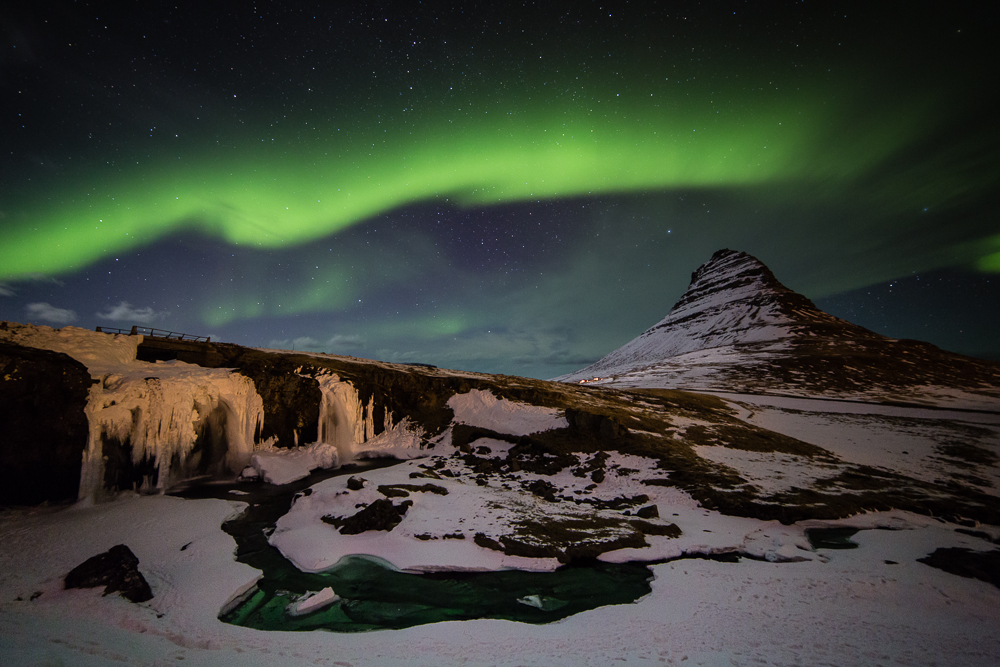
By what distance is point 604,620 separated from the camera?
8953 millimetres

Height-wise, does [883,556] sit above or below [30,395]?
below

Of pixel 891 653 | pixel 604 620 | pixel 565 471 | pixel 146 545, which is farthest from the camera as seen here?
pixel 565 471

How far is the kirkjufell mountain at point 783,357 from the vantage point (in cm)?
6750

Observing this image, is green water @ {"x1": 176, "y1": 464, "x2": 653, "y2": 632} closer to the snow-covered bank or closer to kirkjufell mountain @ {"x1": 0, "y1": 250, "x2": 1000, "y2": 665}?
kirkjufell mountain @ {"x1": 0, "y1": 250, "x2": 1000, "y2": 665}

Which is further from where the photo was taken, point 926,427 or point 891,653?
point 926,427

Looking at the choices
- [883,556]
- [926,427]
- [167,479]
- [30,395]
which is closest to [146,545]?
[167,479]

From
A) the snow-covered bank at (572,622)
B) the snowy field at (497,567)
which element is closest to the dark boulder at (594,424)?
the snowy field at (497,567)

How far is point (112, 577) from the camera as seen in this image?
9109 mm

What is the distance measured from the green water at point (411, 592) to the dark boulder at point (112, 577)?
2256 millimetres

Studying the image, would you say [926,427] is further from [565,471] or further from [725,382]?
[565,471]

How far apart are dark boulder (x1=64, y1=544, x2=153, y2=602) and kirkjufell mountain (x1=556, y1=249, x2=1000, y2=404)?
7509 centimetres

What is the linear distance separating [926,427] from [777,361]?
175 feet

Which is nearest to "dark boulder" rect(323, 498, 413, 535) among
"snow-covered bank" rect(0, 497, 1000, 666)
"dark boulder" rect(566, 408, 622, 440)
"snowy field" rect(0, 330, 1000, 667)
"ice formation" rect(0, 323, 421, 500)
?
"snowy field" rect(0, 330, 1000, 667)

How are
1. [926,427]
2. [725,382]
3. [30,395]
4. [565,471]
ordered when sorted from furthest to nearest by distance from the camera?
1. [725,382]
2. [926,427]
3. [565,471]
4. [30,395]
